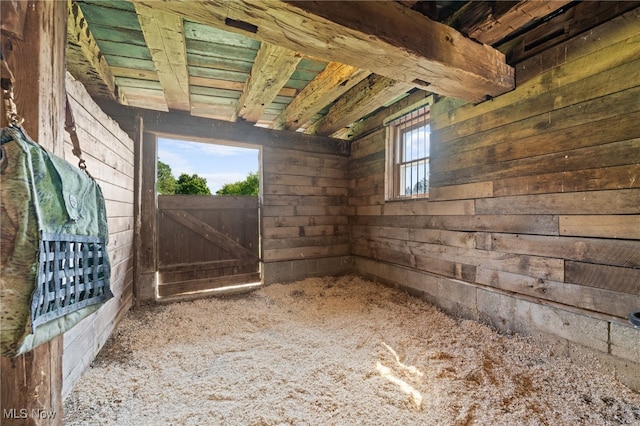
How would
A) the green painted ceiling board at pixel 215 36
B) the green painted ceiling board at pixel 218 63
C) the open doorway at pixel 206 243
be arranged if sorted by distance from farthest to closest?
the open doorway at pixel 206 243, the green painted ceiling board at pixel 218 63, the green painted ceiling board at pixel 215 36

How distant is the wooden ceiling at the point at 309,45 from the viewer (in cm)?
128

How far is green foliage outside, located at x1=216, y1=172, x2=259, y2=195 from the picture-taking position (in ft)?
23.7

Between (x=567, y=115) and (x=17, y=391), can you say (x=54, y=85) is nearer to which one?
(x=17, y=391)

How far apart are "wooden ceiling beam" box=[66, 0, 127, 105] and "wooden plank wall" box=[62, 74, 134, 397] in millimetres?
423

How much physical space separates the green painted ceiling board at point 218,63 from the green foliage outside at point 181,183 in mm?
4396

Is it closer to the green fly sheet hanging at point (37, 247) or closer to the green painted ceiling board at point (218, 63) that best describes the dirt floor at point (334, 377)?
the green fly sheet hanging at point (37, 247)

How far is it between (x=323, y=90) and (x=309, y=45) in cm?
103

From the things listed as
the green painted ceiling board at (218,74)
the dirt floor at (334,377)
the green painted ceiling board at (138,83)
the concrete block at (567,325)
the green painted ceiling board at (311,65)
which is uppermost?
the green painted ceiling board at (138,83)

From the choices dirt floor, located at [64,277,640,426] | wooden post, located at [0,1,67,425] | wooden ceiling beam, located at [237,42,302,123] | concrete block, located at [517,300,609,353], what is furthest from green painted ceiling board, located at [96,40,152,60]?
concrete block, located at [517,300,609,353]

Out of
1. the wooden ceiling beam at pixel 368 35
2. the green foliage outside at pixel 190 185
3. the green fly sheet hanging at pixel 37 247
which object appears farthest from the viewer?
the green foliage outside at pixel 190 185

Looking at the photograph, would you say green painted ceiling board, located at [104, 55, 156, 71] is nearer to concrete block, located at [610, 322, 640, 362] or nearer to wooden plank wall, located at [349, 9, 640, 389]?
wooden plank wall, located at [349, 9, 640, 389]

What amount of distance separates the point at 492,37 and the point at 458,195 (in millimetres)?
1237

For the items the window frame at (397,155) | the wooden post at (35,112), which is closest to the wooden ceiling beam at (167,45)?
the wooden post at (35,112)

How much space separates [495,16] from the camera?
1.53 meters
